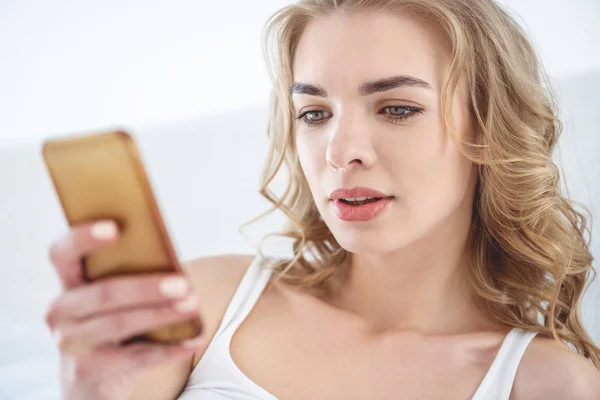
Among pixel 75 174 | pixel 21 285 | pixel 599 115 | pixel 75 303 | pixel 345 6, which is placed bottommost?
pixel 21 285

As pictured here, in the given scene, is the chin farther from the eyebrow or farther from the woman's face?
the eyebrow

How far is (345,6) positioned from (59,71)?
4.19 feet

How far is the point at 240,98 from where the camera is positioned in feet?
7.04

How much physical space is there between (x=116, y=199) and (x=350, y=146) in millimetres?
440

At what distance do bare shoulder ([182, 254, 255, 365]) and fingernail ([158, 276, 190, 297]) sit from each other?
505mm

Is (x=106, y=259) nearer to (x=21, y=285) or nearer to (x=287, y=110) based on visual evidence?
(x=287, y=110)

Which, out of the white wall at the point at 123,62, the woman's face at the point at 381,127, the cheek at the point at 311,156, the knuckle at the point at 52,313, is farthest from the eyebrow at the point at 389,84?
the white wall at the point at 123,62

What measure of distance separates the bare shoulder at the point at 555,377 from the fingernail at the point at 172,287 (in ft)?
2.26

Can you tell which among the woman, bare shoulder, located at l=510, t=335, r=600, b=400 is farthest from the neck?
bare shoulder, located at l=510, t=335, r=600, b=400

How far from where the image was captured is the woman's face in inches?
40.9

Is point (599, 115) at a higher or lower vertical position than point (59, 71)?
lower

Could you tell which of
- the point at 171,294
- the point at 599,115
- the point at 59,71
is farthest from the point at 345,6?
the point at 59,71

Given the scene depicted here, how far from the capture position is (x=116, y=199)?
0.68m

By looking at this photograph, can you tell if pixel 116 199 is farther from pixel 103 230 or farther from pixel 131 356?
pixel 131 356
